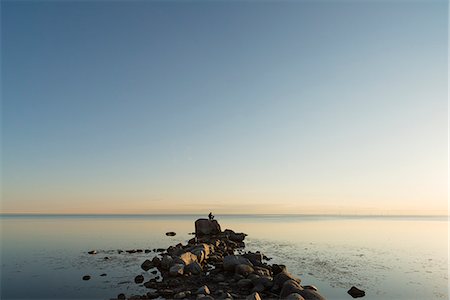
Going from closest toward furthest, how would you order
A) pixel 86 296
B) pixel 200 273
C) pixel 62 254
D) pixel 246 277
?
pixel 86 296 → pixel 246 277 → pixel 200 273 → pixel 62 254

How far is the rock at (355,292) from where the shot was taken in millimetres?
21552

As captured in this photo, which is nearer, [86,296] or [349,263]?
[86,296]

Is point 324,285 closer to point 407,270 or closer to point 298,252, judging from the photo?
point 407,270

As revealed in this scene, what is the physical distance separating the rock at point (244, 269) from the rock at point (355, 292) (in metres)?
7.15

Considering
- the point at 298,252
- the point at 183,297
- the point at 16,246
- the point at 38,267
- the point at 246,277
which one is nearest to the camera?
the point at 183,297

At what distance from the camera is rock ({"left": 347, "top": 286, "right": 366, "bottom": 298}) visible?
21.6m

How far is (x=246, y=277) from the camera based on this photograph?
892 inches

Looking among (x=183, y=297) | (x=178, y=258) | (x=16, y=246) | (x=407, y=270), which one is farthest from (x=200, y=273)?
(x=16, y=246)

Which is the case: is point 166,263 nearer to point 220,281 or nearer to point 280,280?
point 220,281

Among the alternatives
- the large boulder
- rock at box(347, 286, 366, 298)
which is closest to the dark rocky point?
rock at box(347, 286, 366, 298)

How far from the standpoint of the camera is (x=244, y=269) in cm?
2342

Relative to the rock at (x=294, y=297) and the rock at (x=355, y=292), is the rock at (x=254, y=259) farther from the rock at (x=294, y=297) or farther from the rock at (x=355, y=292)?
the rock at (x=294, y=297)

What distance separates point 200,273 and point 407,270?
20809 mm

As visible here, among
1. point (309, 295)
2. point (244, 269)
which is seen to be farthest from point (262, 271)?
point (309, 295)
